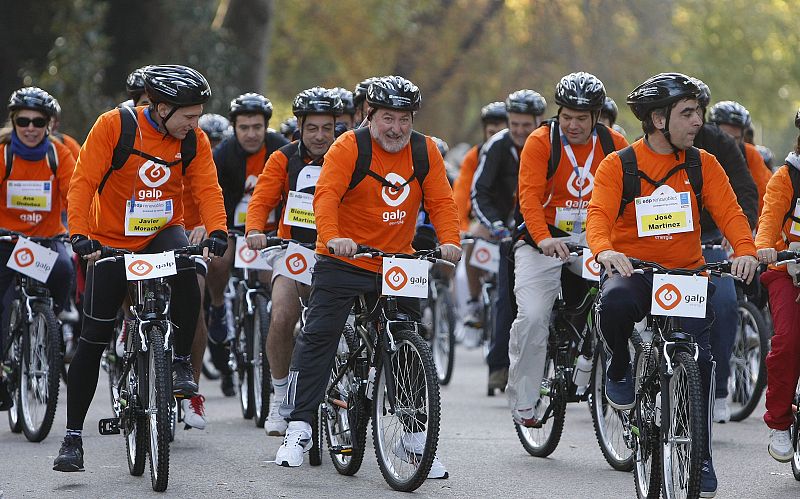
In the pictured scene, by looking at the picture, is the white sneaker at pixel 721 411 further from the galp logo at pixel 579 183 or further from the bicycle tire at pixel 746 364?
the galp logo at pixel 579 183

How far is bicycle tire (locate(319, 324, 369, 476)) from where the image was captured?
779 centimetres

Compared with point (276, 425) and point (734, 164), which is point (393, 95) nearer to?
point (276, 425)

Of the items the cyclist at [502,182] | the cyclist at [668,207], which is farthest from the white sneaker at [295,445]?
the cyclist at [502,182]

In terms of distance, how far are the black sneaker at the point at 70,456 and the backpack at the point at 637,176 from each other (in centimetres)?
304

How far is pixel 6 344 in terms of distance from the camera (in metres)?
9.66

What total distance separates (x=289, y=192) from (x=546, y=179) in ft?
5.10

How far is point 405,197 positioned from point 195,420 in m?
2.18

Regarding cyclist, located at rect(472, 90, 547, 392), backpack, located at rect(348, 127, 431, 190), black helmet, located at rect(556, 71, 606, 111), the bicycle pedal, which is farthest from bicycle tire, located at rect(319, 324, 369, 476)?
cyclist, located at rect(472, 90, 547, 392)

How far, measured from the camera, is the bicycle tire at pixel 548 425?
8547mm

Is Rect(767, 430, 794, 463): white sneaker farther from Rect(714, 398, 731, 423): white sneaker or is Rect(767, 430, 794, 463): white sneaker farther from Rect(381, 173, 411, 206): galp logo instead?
Rect(381, 173, 411, 206): galp logo

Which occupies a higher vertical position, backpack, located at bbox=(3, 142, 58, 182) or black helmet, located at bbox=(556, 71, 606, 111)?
black helmet, located at bbox=(556, 71, 606, 111)

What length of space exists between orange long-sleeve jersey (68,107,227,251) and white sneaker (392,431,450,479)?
57.0 inches

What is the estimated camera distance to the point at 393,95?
7.53 metres

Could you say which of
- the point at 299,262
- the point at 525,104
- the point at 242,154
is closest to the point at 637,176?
the point at 299,262
